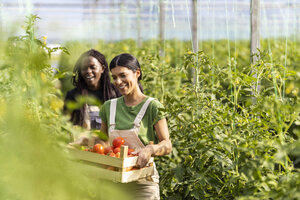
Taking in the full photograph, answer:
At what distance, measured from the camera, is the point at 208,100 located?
2.39 m

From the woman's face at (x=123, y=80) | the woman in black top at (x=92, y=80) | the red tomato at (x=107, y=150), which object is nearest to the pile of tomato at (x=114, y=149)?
the red tomato at (x=107, y=150)

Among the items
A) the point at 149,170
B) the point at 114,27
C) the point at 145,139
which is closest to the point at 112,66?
the point at 145,139

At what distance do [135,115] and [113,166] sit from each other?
0.40 metres

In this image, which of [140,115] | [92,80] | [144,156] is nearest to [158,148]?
[144,156]

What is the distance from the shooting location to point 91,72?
3373 millimetres

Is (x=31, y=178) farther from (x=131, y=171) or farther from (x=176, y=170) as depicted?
(x=176, y=170)

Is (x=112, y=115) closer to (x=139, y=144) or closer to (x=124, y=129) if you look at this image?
(x=124, y=129)

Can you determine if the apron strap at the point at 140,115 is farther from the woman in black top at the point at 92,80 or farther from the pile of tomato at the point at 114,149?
the woman in black top at the point at 92,80

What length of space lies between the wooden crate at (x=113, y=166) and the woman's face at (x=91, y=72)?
134cm

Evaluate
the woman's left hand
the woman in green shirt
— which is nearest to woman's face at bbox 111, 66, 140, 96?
the woman in green shirt

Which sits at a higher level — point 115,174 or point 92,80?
point 92,80

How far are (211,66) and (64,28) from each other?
1.70m

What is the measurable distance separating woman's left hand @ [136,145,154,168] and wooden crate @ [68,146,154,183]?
0.8 inches

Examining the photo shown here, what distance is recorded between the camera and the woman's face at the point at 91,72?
3352 millimetres
